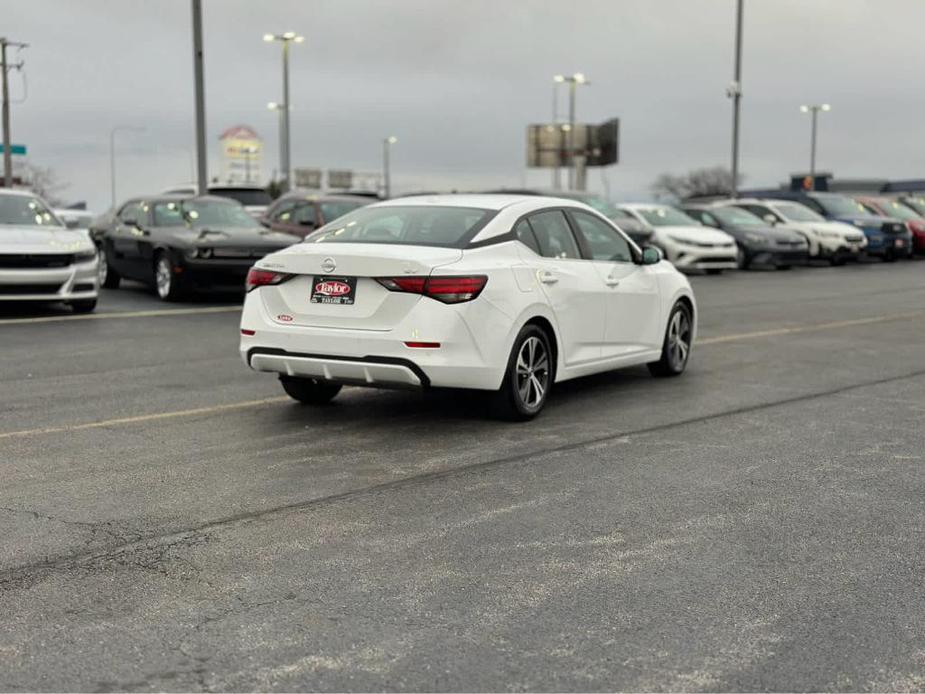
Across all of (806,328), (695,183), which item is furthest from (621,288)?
(695,183)

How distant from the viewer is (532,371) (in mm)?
8320

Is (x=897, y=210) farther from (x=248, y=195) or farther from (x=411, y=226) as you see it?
(x=411, y=226)

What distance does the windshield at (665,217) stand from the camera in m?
28.5

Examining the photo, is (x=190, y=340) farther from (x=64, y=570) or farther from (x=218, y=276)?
(x=64, y=570)

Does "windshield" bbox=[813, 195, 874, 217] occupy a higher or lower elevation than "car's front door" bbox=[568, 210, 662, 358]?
lower

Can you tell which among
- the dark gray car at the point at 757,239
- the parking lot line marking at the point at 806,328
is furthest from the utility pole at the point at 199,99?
the parking lot line marking at the point at 806,328

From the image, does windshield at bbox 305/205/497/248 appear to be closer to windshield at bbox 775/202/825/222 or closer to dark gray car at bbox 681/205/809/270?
dark gray car at bbox 681/205/809/270

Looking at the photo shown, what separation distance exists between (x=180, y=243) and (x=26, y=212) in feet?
7.15

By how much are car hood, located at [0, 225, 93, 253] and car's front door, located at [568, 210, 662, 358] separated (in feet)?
26.9

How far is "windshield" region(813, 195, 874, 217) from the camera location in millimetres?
34875

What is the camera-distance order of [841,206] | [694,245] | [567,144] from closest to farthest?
[694,245], [841,206], [567,144]

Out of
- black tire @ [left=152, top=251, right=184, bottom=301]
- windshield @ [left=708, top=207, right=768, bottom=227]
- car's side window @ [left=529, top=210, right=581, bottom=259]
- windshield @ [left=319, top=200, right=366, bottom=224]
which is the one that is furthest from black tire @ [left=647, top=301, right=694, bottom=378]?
windshield @ [left=708, top=207, right=768, bottom=227]

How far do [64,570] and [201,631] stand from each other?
972 mm

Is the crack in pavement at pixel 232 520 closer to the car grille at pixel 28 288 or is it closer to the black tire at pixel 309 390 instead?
the black tire at pixel 309 390
